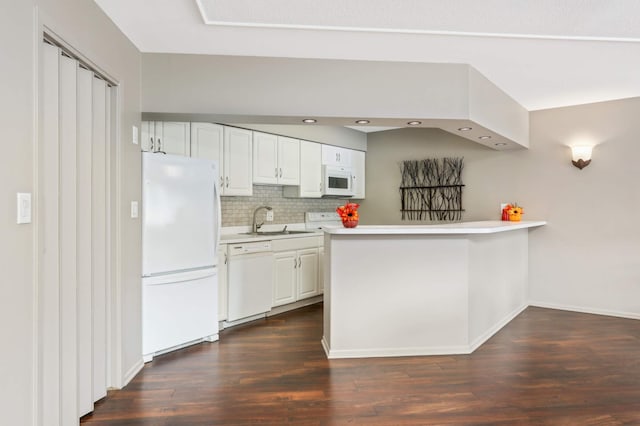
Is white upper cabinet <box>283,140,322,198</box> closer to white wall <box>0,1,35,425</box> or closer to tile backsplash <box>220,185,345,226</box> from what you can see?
tile backsplash <box>220,185,345,226</box>

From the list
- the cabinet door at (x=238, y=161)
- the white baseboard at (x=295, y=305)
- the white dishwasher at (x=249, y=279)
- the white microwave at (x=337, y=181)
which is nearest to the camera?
the white dishwasher at (x=249, y=279)

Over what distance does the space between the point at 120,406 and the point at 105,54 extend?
6.79 ft

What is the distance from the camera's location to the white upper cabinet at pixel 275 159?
4.56 metres

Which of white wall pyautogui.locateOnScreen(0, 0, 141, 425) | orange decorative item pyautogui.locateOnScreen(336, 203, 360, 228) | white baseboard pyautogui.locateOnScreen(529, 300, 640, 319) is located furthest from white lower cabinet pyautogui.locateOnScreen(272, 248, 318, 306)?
white wall pyautogui.locateOnScreen(0, 0, 141, 425)

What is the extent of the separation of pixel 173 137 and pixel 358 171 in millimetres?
3060

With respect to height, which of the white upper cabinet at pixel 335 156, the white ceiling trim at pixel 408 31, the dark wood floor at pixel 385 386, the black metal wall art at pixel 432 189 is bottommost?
the dark wood floor at pixel 385 386

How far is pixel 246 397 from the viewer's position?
255cm

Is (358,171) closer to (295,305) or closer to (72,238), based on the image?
(295,305)

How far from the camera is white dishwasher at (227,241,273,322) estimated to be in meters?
3.99

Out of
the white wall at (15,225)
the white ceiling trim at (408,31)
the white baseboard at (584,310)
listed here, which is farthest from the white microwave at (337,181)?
the white wall at (15,225)

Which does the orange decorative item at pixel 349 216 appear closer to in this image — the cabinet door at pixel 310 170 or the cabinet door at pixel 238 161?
the cabinet door at pixel 238 161

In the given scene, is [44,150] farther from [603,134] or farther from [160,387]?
[603,134]

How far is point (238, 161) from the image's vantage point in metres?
4.33

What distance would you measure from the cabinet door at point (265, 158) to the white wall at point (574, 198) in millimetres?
2272
